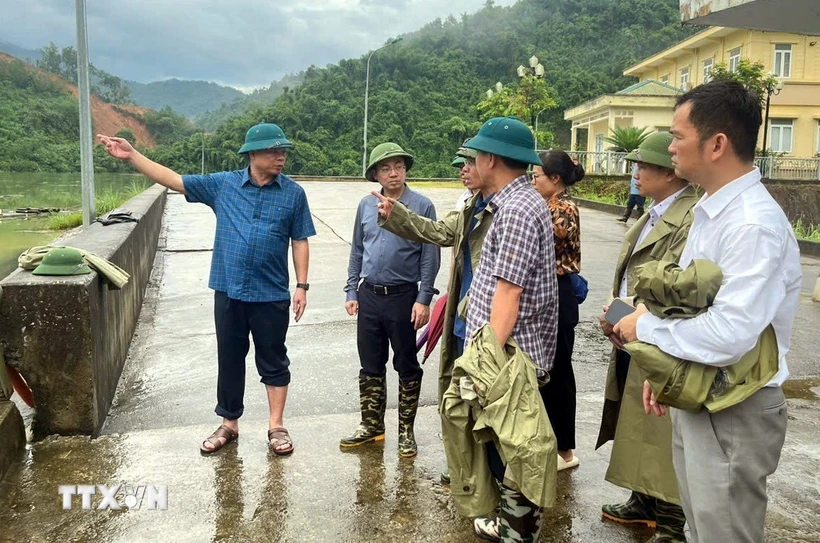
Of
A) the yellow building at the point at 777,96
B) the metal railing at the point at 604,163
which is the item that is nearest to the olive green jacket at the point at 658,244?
the metal railing at the point at 604,163

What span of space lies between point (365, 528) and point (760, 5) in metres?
3.46

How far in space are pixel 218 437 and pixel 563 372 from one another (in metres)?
1.92

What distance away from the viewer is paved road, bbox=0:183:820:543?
2947 millimetres

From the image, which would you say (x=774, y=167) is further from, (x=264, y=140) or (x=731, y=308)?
(x=731, y=308)

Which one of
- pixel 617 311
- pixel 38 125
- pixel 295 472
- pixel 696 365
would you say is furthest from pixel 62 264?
pixel 38 125

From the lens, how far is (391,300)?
A: 377 cm

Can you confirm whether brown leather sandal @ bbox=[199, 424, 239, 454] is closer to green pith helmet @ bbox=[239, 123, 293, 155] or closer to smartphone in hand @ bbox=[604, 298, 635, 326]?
green pith helmet @ bbox=[239, 123, 293, 155]

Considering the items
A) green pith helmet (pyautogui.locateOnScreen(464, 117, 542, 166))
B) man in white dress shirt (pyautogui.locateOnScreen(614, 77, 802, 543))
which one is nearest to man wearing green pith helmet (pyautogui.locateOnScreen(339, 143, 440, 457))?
green pith helmet (pyautogui.locateOnScreen(464, 117, 542, 166))

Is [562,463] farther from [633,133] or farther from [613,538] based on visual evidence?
[633,133]

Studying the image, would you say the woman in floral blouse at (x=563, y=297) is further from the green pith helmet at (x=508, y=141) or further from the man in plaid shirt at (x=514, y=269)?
the green pith helmet at (x=508, y=141)

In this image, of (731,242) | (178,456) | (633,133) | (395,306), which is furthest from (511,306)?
(633,133)

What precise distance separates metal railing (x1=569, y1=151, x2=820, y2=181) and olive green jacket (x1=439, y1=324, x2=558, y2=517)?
22.0 meters

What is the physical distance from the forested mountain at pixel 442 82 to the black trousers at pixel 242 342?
126ft

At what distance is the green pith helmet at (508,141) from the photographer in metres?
2.53
